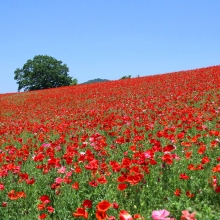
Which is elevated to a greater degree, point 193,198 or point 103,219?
point 103,219

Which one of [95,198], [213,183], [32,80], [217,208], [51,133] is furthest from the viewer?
[32,80]

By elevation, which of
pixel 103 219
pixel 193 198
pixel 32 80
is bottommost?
pixel 193 198

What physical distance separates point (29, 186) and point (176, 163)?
2136 mm

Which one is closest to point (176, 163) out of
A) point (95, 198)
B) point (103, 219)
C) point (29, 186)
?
point (95, 198)

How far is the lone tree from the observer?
6075 cm

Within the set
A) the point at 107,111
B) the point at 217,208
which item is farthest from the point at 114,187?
the point at 107,111

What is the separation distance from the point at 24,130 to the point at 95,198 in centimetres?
781

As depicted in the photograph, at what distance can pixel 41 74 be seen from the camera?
201 ft

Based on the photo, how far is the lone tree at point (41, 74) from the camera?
6075 cm

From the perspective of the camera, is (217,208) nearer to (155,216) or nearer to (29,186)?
(155,216)

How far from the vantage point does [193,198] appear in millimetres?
3730

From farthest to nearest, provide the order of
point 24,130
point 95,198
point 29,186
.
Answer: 1. point 24,130
2. point 29,186
3. point 95,198

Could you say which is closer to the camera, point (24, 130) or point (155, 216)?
point (155, 216)

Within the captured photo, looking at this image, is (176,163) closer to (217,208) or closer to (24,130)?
(217,208)
